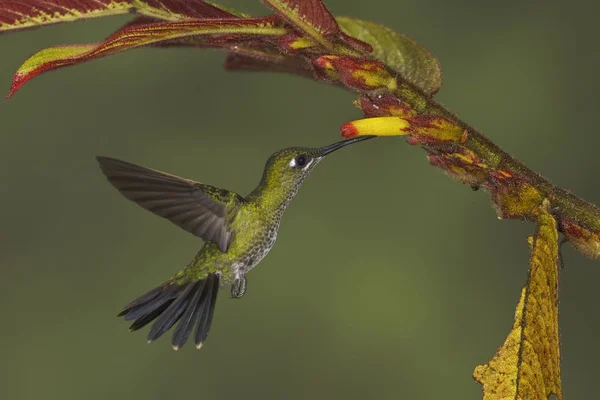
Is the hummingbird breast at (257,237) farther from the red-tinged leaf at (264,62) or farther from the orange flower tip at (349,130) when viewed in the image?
the orange flower tip at (349,130)

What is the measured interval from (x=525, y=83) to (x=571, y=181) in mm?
460

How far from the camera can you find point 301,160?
132 centimetres

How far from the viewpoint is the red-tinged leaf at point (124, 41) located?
897 mm

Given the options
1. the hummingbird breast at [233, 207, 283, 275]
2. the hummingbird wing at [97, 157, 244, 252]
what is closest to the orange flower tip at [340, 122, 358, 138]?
the hummingbird wing at [97, 157, 244, 252]

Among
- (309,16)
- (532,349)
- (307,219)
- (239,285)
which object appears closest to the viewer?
(532,349)

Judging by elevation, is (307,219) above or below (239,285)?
above

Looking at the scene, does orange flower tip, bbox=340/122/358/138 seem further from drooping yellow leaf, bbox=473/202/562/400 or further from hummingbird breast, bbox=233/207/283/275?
hummingbird breast, bbox=233/207/283/275

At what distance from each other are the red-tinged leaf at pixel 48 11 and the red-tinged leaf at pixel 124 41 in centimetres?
4

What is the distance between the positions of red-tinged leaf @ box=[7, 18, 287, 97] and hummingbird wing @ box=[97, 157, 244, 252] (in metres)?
0.20

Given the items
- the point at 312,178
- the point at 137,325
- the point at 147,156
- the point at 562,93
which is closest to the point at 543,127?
the point at 562,93

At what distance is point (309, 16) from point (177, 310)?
0.59m

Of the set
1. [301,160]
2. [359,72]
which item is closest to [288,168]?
[301,160]

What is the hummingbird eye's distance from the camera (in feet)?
4.32

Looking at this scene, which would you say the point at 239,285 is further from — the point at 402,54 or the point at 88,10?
the point at 88,10
